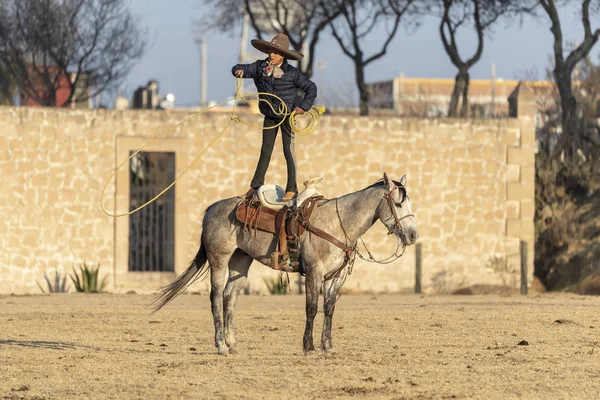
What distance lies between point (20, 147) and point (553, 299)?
11.3m

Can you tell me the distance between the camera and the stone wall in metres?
25.8

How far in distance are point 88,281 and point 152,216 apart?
7.02ft

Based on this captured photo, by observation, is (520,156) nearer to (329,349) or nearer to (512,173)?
(512,173)

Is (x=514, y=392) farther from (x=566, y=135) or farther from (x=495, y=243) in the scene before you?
(x=566, y=135)

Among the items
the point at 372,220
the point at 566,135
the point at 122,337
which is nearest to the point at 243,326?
the point at 122,337

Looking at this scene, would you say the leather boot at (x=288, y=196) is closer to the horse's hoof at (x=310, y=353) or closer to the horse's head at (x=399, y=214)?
the horse's head at (x=399, y=214)

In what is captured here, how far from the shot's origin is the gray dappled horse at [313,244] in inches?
508

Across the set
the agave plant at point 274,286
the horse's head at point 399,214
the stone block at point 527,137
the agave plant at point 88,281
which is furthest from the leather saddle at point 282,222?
the stone block at point 527,137

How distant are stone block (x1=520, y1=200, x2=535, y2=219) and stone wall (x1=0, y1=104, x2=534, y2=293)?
0.02 metres

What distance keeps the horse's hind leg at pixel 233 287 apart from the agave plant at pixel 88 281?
11940 millimetres

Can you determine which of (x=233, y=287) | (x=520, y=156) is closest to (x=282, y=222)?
(x=233, y=287)

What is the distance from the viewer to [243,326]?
16.9 meters

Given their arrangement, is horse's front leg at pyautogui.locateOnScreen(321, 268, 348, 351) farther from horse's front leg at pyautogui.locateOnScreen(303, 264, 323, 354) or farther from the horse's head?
the horse's head

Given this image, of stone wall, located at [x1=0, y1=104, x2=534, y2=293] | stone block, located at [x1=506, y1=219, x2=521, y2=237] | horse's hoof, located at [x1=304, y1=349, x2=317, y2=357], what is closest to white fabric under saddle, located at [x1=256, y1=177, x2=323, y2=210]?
horse's hoof, located at [x1=304, y1=349, x2=317, y2=357]
